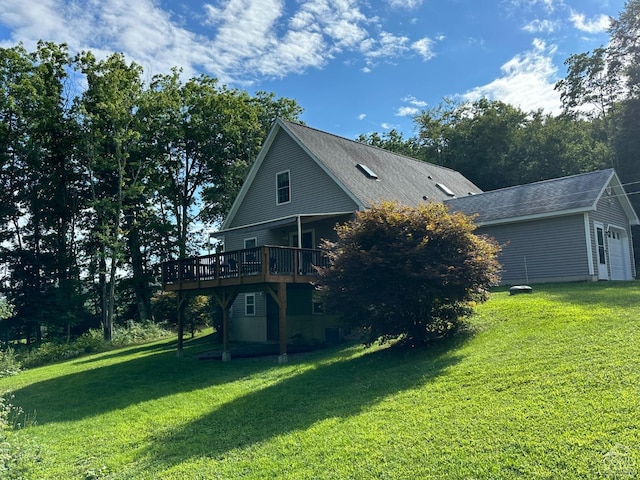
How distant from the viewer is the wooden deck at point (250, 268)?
13258 millimetres

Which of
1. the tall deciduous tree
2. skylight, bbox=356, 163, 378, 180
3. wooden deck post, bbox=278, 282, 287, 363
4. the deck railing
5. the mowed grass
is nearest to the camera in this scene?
the mowed grass

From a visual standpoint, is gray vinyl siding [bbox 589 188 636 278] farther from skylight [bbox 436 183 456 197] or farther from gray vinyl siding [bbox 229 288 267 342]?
gray vinyl siding [bbox 229 288 267 342]

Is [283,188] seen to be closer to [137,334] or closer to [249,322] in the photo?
[249,322]

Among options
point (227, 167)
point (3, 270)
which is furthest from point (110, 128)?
point (3, 270)

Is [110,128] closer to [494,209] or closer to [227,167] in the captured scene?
[227,167]

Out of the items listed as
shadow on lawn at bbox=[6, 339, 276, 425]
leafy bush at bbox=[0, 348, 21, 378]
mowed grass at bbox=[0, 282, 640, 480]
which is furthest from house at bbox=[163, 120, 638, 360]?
leafy bush at bbox=[0, 348, 21, 378]

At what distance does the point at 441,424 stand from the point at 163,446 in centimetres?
392

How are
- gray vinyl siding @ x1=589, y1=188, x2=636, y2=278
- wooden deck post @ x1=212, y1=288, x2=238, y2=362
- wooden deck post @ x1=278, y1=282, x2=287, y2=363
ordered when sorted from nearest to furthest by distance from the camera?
wooden deck post @ x1=278, y1=282, x2=287, y2=363
wooden deck post @ x1=212, y1=288, x2=238, y2=362
gray vinyl siding @ x1=589, y1=188, x2=636, y2=278

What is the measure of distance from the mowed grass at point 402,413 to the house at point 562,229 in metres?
4.10

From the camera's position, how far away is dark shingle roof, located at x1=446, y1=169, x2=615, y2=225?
15913mm

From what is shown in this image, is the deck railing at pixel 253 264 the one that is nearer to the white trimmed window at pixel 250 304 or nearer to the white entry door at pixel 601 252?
the white trimmed window at pixel 250 304

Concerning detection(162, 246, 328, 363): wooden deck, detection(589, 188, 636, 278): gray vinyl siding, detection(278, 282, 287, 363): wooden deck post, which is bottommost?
detection(278, 282, 287, 363): wooden deck post

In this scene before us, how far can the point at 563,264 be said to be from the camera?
52.5 feet

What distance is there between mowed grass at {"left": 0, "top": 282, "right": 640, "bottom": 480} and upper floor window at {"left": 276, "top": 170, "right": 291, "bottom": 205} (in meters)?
8.20
